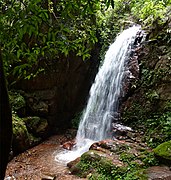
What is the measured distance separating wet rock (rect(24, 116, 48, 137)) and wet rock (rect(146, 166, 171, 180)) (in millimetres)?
4292

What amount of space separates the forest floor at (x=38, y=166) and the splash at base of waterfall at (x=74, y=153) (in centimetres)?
19

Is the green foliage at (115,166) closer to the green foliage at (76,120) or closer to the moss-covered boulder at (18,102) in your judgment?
the moss-covered boulder at (18,102)

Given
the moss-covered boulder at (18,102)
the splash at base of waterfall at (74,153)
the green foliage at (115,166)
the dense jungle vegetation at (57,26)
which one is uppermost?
the dense jungle vegetation at (57,26)

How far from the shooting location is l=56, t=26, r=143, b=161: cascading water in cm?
813

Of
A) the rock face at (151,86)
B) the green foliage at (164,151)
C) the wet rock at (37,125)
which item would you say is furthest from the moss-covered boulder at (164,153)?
the wet rock at (37,125)

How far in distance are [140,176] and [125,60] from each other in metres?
5.08

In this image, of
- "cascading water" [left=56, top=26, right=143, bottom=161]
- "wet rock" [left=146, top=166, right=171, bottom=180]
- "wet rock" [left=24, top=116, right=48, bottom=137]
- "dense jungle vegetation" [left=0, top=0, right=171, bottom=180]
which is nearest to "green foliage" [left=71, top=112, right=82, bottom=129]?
"dense jungle vegetation" [left=0, top=0, right=171, bottom=180]

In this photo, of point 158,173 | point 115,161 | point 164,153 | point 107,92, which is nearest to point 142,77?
point 107,92

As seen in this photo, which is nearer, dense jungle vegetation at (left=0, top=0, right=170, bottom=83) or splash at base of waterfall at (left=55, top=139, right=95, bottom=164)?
dense jungle vegetation at (left=0, top=0, right=170, bottom=83)

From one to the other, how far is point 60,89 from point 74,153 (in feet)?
10.0

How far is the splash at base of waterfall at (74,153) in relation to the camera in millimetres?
6671

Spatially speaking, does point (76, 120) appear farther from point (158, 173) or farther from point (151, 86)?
point (158, 173)

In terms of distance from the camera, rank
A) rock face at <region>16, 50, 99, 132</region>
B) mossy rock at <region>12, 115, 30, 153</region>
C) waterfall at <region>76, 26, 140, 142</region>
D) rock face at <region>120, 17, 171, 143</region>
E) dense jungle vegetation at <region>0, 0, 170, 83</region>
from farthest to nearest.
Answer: rock face at <region>16, 50, 99, 132</region>, waterfall at <region>76, 26, 140, 142</region>, rock face at <region>120, 17, 171, 143</region>, mossy rock at <region>12, 115, 30, 153</region>, dense jungle vegetation at <region>0, 0, 170, 83</region>

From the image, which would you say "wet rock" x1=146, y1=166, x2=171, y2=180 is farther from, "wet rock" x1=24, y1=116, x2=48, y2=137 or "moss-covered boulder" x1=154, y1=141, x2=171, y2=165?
"wet rock" x1=24, y1=116, x2=48, y2=137
